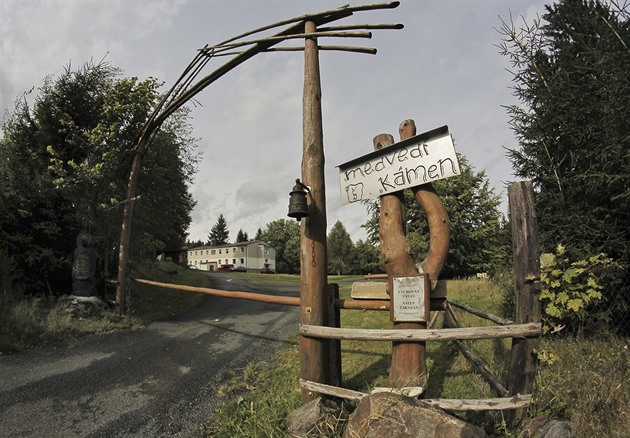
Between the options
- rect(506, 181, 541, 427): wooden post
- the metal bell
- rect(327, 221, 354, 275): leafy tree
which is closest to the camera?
rect(506, 181, 541, 427): wooden post

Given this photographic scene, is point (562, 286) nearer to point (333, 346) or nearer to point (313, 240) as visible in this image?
point (333, 346)

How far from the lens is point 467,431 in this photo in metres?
2.53

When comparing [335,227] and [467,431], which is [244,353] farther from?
[335,227]

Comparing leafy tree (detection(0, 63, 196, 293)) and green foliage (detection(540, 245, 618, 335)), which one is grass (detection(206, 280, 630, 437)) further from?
leafy tree (detection(0, 63, 196, 293))

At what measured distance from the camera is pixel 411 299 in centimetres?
344

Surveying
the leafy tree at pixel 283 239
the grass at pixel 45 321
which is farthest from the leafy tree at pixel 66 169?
the leafy tree at pixel 283 239

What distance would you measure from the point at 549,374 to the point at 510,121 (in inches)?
195

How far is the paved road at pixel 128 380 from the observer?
3.89m

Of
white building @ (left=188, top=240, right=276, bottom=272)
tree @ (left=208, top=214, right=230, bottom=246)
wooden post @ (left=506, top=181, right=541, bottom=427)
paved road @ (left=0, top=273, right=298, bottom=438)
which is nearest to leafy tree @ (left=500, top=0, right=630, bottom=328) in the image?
wooden post @ (left=506, top=181, right=541, bottom=427)

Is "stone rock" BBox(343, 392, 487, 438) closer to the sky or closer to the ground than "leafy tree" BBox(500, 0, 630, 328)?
closer to the ground

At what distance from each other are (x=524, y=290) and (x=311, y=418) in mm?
2344

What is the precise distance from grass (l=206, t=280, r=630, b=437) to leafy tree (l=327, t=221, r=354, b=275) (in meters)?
54.0

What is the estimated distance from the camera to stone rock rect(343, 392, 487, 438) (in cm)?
258

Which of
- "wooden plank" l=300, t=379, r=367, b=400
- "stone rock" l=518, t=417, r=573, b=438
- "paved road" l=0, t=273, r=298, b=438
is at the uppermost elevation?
"wooden plank" l=300, t=379, r=367, b=400
